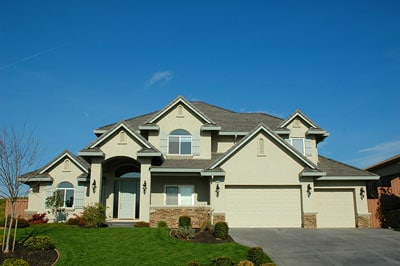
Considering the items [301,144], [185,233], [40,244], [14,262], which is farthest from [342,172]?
[14,262]

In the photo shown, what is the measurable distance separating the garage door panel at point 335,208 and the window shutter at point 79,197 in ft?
47.9

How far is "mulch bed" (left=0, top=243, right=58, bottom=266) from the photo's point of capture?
14146mm

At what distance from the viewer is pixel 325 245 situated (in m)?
16.8

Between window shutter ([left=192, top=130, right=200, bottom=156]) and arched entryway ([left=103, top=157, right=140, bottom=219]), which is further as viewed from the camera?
window shutter ([left=192, top=130, right=200, bottom=156])

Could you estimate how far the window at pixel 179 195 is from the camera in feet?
79.3

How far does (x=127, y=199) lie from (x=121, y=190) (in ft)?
2.27

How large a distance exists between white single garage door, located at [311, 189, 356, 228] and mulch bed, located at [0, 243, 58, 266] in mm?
15540

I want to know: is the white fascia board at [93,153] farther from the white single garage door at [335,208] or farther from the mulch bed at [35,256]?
the white single garage door at [335,208]

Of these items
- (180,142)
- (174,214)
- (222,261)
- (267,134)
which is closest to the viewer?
(222,261)

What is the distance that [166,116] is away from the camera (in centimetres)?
2594

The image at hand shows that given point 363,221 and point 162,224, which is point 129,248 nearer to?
point 162,224

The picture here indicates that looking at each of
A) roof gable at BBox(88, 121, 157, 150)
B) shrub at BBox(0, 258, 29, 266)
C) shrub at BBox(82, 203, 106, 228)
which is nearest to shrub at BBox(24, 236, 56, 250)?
shrub at BBox(0, 258, 29, 266)

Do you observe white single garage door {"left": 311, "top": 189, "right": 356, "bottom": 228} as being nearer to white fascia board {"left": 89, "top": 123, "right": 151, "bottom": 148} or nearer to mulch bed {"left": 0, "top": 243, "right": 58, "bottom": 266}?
white fascia board {"left": 89, "top": 123, "right": 151, "bottom": 148}

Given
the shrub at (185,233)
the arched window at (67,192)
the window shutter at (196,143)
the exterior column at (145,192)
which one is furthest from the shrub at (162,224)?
the arched window at (67,192)
